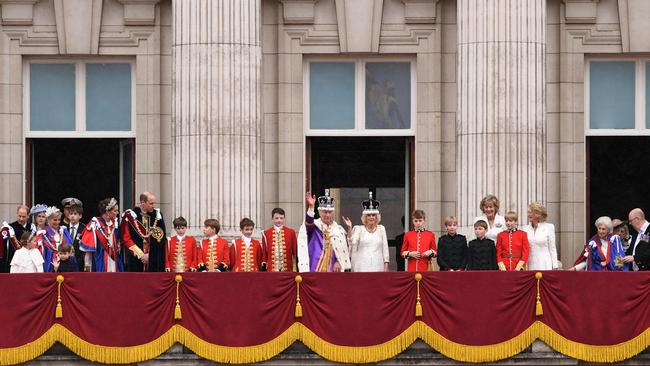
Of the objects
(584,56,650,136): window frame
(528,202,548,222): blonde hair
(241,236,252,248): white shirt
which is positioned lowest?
(241,236,252,248): white shirt

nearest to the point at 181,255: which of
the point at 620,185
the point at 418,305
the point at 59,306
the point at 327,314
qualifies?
the point at 59,306

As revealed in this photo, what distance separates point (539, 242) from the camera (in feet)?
109

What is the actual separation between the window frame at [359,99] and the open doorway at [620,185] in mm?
3778

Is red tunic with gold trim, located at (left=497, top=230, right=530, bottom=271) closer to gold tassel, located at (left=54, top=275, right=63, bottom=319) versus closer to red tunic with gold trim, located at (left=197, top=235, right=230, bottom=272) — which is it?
red tunic with gold trim, located at (left=197, top=235, right=230, bottom=272)

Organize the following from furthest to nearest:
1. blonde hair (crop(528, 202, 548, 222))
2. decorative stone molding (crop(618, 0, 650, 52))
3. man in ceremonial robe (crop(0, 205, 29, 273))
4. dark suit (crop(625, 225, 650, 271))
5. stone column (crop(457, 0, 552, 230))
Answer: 1. decorative stone molding (crop(618, 0, 650, 52))
2. stone column (crop(457, 0, 552, 230))
3. man in ceremonial robe (crop(0, 205, 29, 273))
4. blonde hair (crop(528, 202, 548, 222))
5. dark suit (crop(625, 225, 650, 271))

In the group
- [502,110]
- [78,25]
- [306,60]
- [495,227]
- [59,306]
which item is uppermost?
[78,25]

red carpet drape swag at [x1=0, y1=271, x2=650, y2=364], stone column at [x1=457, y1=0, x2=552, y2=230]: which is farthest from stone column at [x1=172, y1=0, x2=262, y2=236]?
red carpet drape swag at [x1=0, y1=271, x2=650, y2=364]

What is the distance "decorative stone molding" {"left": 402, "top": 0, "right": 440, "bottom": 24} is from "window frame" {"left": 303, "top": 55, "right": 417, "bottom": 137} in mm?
797

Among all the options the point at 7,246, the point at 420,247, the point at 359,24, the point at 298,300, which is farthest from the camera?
the point at 359,24

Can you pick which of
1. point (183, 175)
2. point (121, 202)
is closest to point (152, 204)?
point (183, 175)

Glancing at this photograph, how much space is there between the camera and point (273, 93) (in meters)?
39.4

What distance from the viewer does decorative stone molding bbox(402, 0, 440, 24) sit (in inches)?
1547

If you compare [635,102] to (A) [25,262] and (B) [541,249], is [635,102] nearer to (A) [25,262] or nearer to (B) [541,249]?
(B) [541,249]

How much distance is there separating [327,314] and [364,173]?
820 cm
